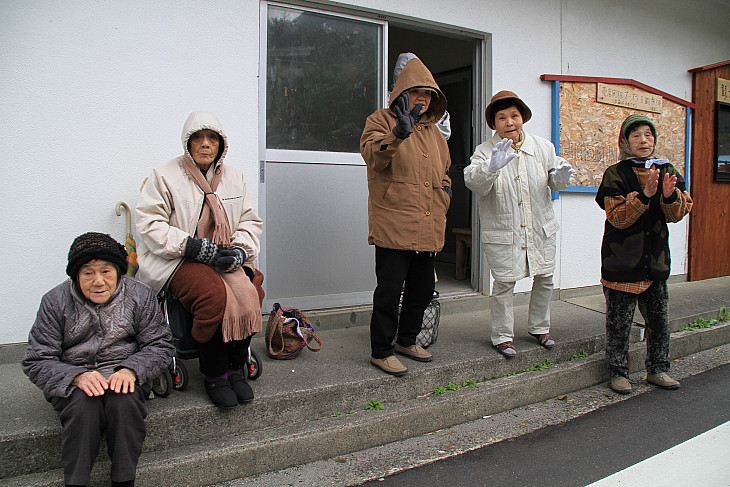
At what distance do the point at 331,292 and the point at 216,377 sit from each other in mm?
1840

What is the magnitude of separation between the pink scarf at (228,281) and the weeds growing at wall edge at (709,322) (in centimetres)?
421

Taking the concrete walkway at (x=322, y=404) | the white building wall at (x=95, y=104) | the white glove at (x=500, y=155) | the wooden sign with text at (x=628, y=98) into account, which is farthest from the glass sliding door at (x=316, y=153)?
the wooden sign with text at (x=628, y=98)

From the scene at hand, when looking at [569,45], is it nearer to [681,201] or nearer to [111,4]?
[681,201]

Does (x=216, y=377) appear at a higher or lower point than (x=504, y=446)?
higher

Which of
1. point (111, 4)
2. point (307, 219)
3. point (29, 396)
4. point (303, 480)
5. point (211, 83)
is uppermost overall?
point (111, 4)

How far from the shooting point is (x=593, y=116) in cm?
603

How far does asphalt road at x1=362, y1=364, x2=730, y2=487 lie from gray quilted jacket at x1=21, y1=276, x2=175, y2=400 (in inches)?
51.3

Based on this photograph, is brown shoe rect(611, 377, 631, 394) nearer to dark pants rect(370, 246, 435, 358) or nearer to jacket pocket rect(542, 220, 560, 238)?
jacket pocket rect(542, 220, 560, 238)

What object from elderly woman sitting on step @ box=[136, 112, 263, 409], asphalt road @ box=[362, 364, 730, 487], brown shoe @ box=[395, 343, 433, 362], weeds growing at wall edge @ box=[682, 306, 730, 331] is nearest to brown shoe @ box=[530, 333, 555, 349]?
asphalt road @ box=[362, 364, 730, 487]

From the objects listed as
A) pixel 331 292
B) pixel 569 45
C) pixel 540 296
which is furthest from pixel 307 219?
pixel 569 45

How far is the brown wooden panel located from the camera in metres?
7.14

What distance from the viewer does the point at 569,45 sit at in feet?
19.4

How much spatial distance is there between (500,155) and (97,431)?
103 inches

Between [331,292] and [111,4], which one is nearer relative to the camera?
[111,4]
